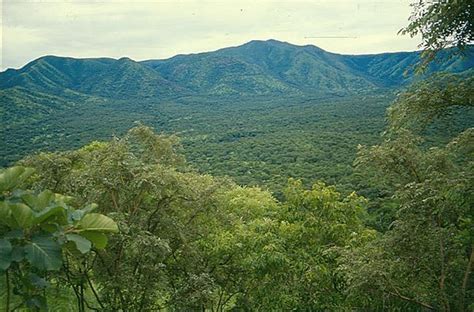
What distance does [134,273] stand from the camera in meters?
6.87

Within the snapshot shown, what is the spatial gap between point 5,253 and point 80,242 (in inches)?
11.2

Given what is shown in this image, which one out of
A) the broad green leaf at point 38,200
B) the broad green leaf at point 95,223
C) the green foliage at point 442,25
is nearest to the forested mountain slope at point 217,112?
the green foliage at point 442,25

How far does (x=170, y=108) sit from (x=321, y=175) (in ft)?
297

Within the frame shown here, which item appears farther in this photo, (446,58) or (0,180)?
(446,58)

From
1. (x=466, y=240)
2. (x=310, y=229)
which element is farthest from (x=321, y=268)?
(x=466, y=240)

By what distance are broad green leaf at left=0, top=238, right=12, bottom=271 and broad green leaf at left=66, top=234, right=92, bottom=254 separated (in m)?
0.22

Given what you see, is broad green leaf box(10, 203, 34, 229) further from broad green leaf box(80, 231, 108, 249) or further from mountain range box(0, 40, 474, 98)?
mountain range box(0, 40, 474, 98)

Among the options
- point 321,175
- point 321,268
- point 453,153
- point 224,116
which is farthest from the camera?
point 224,116

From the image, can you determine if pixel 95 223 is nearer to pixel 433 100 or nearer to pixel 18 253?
pixel 18 253

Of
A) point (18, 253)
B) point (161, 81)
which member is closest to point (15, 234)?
point (18, 253)

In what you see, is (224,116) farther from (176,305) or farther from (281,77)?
(176,305)

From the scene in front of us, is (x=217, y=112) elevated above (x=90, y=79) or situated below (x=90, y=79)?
below

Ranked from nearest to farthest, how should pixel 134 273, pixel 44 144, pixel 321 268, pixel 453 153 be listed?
pixel 453 153
pixel 134 273
pixel 321 268
pixel 44 144

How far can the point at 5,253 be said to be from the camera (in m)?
1.80
